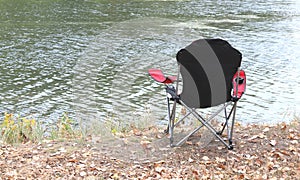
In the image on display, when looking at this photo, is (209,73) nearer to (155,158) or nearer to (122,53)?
(155,158)

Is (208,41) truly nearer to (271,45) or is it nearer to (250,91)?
(250,91)

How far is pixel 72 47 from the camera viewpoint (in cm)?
1614

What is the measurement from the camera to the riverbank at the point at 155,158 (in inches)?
161

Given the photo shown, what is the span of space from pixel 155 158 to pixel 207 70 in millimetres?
1040

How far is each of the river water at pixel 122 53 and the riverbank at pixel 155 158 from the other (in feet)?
10.6

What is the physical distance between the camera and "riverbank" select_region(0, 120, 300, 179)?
4.09m

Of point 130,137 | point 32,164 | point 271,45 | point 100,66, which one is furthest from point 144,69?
point 32,164

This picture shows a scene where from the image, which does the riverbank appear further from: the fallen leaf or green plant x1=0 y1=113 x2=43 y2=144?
green plant x1=0 y1=113 x2=43 y2=144

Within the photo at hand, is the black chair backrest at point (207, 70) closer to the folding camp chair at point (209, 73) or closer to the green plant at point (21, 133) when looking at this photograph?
the folding camp chair at point (209, 73)

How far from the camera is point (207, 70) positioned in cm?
460

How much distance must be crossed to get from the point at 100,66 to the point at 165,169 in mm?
9334

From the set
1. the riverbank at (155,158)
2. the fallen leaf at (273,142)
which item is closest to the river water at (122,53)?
the riverbank at (155,158)

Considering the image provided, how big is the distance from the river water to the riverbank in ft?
10.6

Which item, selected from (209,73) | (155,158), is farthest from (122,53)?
(155,158)
